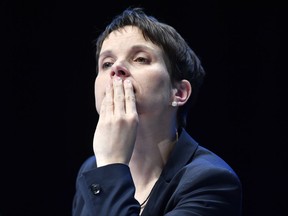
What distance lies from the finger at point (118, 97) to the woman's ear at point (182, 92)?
283 mm

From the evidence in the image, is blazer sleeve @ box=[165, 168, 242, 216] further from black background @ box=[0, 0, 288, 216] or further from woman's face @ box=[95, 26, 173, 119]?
black background @ box=[0, 0, 288, 216]

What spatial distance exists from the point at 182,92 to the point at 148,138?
0.23 meters

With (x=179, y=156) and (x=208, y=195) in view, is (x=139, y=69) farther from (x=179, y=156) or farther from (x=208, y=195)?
(x=208, y=195)

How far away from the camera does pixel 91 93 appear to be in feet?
9.60

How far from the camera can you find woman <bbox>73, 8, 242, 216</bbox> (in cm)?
132

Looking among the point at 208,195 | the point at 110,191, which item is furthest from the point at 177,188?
the point at 110,191

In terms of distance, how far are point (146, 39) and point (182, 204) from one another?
0.60m

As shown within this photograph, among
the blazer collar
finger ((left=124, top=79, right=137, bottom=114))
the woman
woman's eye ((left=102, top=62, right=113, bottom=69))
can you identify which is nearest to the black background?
the woman

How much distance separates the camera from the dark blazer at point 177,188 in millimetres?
1280

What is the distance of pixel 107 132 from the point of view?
1.40 meters

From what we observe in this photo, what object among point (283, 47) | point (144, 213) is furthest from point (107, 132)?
point (283, 47)

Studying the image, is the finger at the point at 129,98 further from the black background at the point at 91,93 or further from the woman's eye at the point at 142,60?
the black background at the point at 91,93

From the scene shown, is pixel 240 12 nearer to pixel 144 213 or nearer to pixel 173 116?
pixel 173 116

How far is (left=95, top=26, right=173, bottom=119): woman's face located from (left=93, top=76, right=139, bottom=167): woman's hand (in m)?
0.05
